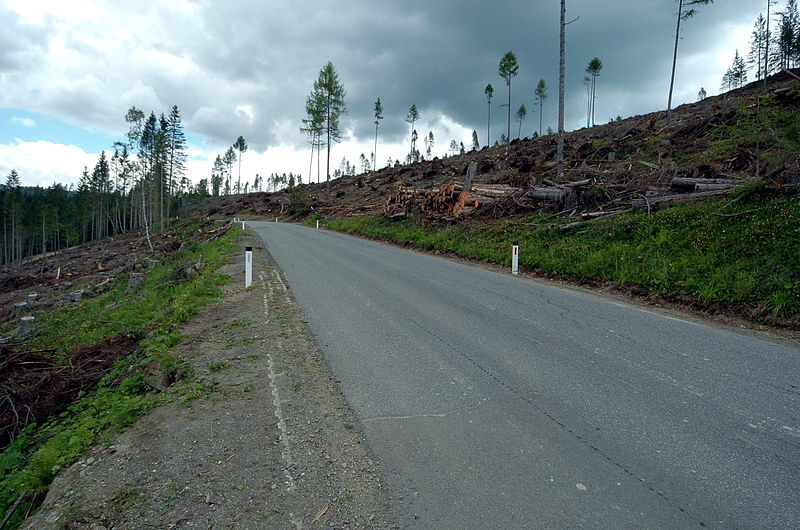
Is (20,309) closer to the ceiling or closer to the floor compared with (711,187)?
closer to the floor

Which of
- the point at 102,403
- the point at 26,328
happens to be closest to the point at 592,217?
the point at 102,403

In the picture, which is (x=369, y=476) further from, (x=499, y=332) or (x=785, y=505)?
(x=499, y=332)

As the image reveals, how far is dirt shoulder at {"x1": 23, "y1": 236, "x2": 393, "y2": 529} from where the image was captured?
255 cm

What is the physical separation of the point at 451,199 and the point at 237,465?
1931 cm

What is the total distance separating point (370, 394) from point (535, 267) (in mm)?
A: 9442

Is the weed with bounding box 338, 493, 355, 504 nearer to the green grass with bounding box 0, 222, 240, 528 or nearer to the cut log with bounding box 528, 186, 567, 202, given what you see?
the green grass with bounding box 0, 222, 240, 528

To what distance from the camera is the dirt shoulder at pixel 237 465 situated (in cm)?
255

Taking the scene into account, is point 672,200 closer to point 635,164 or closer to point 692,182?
point 692,182

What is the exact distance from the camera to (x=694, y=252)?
9297 millimetres

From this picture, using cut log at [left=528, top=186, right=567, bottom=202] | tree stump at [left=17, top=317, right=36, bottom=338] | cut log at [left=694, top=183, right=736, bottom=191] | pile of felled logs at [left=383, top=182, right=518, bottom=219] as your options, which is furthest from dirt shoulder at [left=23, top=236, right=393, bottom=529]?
pile of felled logs at [left=383, top=182, right=518, bottom=219]

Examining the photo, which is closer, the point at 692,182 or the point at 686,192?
the point at 692,182

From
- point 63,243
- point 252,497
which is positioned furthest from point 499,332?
point 63,243

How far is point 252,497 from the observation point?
2664mm

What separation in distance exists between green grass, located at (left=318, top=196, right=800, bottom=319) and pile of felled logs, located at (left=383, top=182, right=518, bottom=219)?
500cm
